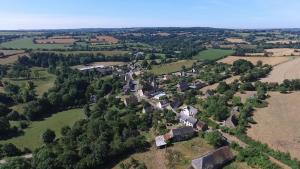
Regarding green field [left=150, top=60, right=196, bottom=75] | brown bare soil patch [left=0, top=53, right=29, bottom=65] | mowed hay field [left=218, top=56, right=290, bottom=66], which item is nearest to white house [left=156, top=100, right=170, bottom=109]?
green field [left=150, top=60, right=196, bottom=75]

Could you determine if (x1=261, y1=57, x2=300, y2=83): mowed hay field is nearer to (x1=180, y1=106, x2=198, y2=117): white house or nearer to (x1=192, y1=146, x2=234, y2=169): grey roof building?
(x1=180, y1=106, x2=198, y2=117): white house

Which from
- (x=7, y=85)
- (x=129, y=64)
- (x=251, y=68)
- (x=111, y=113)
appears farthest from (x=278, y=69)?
(x=7, y=85)

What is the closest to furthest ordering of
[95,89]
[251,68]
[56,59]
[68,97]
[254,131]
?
[254,131] → [68,97] → [95,89] → [251,68] → [56,59]

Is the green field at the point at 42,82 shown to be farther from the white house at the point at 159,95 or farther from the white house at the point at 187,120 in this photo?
the white house at the point at 187,120

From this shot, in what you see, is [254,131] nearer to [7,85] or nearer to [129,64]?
[7,85]

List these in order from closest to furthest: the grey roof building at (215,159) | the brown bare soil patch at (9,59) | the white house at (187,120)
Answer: the grey roof building at (215,159), the white house at (187,120), the brown bare soil patch at (9,59)

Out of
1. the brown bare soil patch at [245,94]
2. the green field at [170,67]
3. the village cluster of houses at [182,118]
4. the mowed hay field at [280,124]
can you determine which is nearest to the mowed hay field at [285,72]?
the brown bare soil patch at [245,94]
